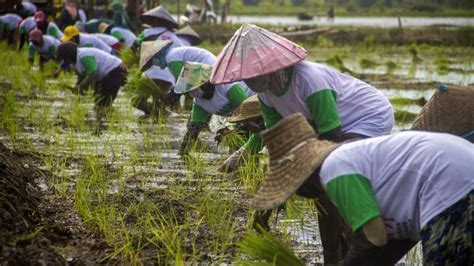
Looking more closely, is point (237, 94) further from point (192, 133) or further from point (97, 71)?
point (97, 71)

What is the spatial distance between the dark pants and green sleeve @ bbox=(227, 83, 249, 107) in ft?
10.5

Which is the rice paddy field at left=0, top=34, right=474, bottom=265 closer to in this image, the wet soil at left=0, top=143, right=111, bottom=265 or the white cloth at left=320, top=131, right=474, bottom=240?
the wet soil at left=0, top=143, right=111, bottom=265

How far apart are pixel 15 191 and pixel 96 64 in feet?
16.4

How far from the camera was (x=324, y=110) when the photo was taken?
13.0 feet

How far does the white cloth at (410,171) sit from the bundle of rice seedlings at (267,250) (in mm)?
490

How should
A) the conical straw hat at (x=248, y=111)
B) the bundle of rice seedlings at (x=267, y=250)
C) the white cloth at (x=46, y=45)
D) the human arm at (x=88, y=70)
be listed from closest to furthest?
the bundle of rice seedlings at (x=267, y=250)
the conical straw hat at (x=248, y=111)
the human arm at (x=88, y=70)
the white cloth at (x=46, y=45)

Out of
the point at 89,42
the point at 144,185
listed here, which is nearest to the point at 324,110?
the point at 144,185

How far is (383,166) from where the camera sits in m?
3.06

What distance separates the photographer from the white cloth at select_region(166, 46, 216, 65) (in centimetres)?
756

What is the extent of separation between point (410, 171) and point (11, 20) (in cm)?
1478

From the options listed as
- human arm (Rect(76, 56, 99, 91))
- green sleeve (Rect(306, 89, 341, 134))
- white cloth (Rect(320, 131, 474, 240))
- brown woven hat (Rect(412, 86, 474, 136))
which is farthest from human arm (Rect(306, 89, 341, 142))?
human arm (Rect(76, 56, 99, 91))

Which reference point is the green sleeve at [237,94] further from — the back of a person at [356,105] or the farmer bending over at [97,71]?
the farmer bending over at [97,71]

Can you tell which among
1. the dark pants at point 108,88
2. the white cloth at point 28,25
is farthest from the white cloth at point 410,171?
the white cloth at point 28,25

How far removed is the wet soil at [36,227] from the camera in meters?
3.59
